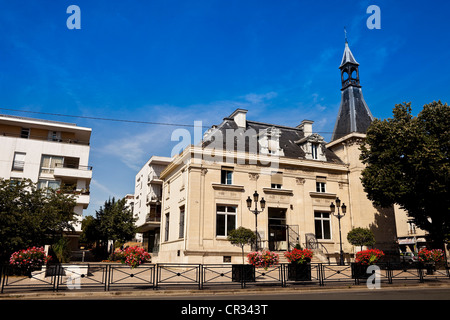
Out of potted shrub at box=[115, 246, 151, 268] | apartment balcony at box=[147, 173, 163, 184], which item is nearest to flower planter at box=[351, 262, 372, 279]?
potted shrub at box=[115, 246, 151, 268]

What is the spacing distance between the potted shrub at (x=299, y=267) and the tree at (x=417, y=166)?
453 inches

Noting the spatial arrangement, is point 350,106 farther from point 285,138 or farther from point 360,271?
point 360,271

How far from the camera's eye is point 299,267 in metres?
19.5

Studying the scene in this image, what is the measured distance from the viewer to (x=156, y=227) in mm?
47812

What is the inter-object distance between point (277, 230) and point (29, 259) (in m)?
20.1

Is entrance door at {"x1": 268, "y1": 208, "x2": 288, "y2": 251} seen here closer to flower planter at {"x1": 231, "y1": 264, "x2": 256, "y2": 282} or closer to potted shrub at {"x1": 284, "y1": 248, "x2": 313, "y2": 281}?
potted shrub at {"x1": 284, "y1": 248, "x2": 313, "y2": 281}

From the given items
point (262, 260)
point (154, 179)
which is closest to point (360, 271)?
→ point (262, 260)

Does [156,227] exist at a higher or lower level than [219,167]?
lower

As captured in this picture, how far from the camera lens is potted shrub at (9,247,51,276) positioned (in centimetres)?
1758

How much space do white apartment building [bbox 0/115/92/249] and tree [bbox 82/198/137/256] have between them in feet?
17.2

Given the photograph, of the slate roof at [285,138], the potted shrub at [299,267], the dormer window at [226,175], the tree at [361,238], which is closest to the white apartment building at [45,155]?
the dormer window at [226,175]
